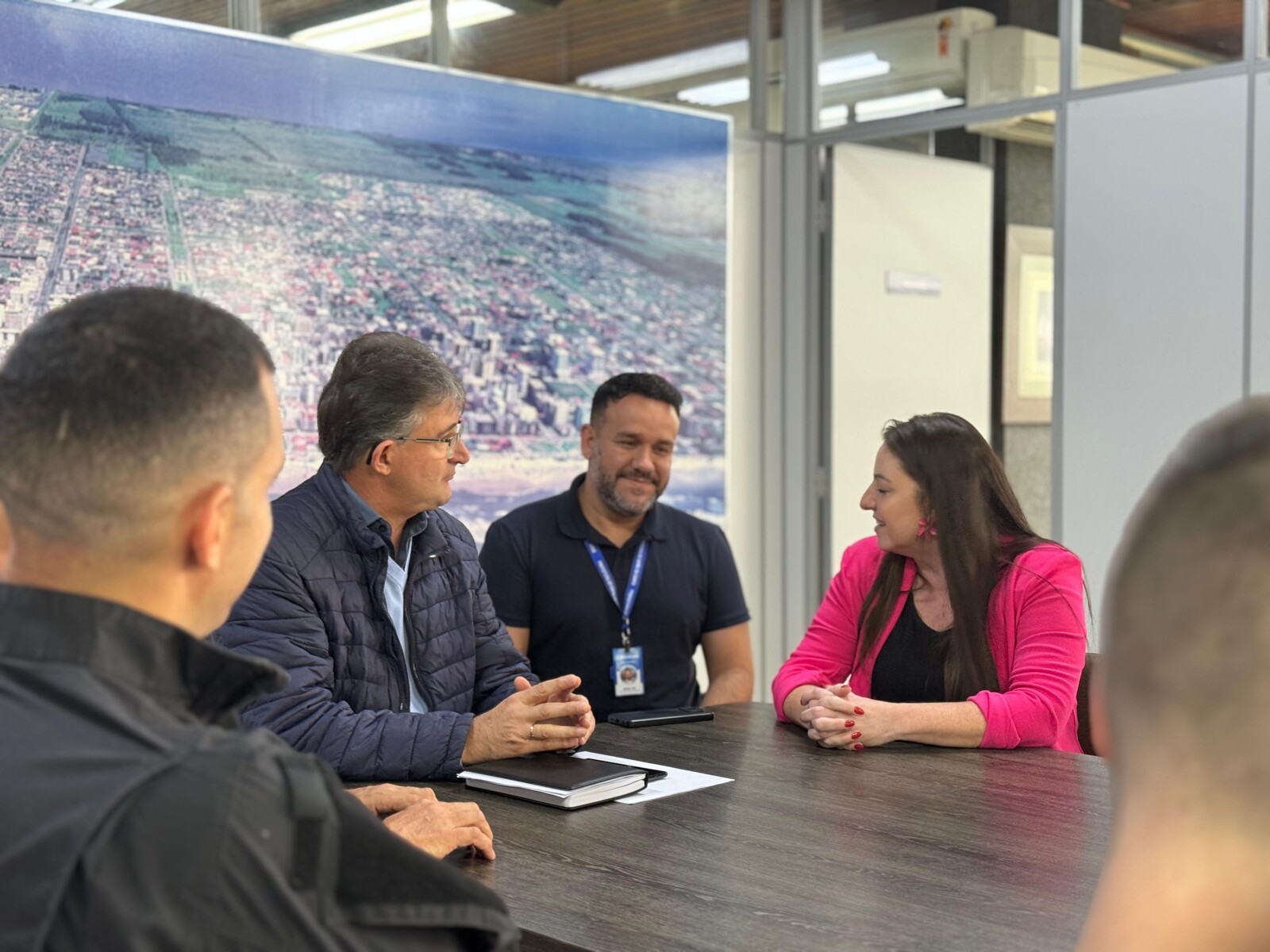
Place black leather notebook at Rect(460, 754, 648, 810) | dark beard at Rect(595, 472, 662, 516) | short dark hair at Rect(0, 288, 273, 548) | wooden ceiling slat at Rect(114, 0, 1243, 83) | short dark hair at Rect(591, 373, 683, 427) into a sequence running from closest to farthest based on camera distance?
short dark hair at Rect(0, 288, 273, 548), black leather notebook at Rect(460, 754, 648, 810), dark beard at Rect(595, 472, 662, 516), short dark hair at Rect(591, 373, 683, 427), wooden ceiling slat at Rect(114, 0, 1243, 83)

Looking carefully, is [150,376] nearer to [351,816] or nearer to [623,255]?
[351,816]

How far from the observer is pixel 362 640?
8.36 feet

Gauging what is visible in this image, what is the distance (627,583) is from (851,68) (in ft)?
10.3

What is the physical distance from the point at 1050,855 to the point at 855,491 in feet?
13.9

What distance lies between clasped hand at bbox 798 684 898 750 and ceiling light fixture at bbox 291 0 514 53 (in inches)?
119

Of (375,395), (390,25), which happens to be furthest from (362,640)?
(390,25)

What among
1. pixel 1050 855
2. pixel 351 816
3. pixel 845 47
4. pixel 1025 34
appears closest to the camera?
pixel 351 816

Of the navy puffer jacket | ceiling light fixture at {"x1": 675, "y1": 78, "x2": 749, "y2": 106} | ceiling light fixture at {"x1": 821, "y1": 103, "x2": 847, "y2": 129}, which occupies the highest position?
ceiling light fixture at {"x1": 675, "y1": 78, "x2": 749, "y2": 106}

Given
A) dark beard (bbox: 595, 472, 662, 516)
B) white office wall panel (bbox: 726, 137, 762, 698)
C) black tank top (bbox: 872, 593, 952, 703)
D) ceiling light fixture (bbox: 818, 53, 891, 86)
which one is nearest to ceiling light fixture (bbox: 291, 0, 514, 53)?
white office wall panel (bbox: 726, 137, 762, 698)

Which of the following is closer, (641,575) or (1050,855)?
(1050,855)

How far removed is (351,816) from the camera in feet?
3.51

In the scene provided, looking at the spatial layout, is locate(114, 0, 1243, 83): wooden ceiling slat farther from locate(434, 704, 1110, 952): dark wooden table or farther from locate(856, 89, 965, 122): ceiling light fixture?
locate(434, 704, 1110, 952): dark wooden table

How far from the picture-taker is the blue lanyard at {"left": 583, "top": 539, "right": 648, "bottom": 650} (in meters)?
3.70

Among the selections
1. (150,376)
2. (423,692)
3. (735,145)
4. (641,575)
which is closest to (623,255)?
(735,145)
